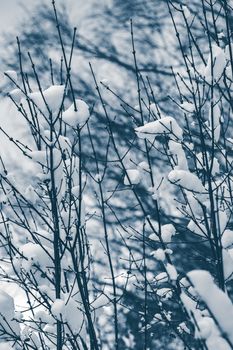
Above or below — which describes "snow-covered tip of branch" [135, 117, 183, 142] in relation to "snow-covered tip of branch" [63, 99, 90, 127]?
below

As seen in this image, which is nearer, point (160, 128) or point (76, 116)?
point (76, 116)

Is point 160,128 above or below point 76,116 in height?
below

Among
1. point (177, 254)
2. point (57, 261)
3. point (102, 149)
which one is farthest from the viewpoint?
point (102, 149)

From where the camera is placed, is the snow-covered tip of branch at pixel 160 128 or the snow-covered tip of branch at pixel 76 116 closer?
the snow-covered tip of branch at pixel 76 116

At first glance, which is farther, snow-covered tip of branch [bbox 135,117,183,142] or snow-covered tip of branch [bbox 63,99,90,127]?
snow-covered tip of branch [bbox 135,117,183,142]

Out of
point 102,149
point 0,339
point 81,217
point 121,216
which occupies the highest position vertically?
point 102,149

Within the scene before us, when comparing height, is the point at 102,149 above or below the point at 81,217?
above

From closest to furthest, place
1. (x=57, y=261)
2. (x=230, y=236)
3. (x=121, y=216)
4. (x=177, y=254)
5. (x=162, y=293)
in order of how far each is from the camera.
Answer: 1. (x=57, y=261)
2. (x=230, y=236)
3. (x=162, y=293)
4. (x=177, y=254)
5. (x=121, y=216)

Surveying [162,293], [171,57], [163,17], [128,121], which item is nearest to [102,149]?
[128,121]

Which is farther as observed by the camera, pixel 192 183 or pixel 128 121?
pixel 128 121

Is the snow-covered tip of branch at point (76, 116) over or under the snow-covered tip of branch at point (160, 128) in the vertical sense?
over

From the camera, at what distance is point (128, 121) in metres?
8.33

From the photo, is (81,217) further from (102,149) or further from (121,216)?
(102,149)

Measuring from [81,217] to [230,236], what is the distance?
102cm
